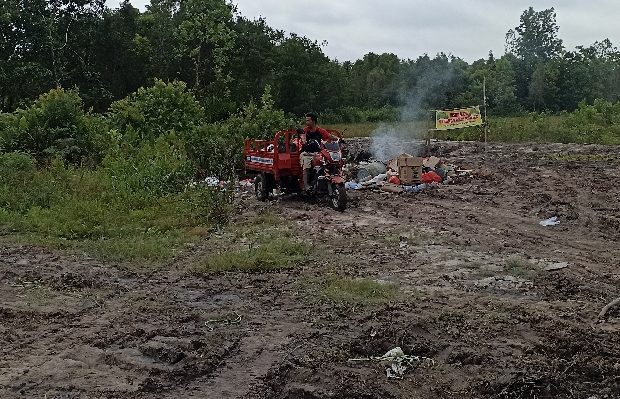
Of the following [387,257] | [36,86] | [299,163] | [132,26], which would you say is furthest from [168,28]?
[387,257]

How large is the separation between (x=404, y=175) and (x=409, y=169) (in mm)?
178

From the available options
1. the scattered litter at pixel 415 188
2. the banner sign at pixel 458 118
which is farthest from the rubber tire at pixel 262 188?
the banner sign at pixel 458 118

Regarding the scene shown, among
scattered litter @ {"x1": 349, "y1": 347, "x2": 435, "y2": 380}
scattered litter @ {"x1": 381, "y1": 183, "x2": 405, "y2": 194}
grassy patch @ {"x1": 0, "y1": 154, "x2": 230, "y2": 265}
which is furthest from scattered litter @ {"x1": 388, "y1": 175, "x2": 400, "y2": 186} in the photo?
scattered litter @ {"x1": 349, "y1": 347, "x2": 435, "y2": 380}

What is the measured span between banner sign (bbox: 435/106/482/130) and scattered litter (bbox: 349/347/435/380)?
16.7 m

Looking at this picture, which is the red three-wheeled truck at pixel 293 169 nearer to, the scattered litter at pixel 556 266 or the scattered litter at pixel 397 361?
the scattered litter at pixel 556 266

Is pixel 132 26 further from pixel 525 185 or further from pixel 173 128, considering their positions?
pixel 525 185

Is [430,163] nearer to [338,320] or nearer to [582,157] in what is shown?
[582,157]

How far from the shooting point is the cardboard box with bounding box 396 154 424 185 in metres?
14.9

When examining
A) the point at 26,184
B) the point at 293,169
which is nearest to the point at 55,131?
the point at 26,184

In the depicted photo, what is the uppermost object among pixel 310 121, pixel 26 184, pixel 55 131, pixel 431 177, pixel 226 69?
pixel 226 69

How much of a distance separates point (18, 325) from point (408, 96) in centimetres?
2121

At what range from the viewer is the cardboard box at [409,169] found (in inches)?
588

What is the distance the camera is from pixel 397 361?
492 cm

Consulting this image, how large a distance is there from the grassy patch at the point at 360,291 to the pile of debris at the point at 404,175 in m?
7.61
